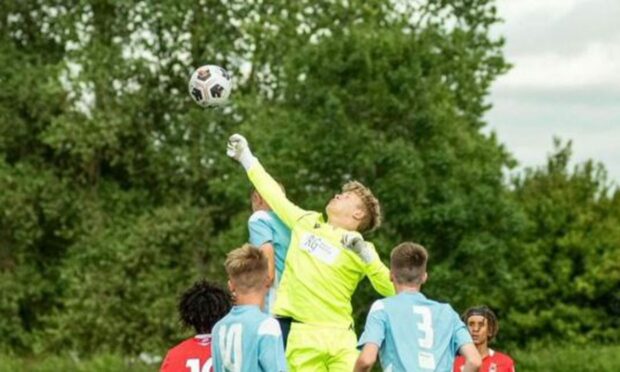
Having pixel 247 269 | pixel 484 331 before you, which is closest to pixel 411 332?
pixel 247 269

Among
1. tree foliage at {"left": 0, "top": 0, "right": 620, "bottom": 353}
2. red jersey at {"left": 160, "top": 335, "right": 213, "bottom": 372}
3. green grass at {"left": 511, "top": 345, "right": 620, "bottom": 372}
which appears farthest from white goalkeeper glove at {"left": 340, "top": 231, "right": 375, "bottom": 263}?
tree foliage at {"left": 0, "top": 0, "right": 620, "bottom": 353}

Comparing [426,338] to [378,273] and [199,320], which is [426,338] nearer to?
[378,273]

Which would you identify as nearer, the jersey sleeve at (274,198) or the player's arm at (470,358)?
the player's arm at (470,358)

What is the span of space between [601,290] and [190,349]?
50.1 meters

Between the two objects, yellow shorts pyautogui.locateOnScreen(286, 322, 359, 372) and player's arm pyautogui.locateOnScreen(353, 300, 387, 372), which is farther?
yellow shorts pyautogui.locateOnScreen(286, 322, 359, 372)

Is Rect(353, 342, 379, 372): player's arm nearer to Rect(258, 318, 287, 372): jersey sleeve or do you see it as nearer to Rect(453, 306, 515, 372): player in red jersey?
Rect(258, 318, 287, 372): jersey sleeve

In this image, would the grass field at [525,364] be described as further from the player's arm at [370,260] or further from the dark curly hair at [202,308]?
the dark curly hair at [202,308]

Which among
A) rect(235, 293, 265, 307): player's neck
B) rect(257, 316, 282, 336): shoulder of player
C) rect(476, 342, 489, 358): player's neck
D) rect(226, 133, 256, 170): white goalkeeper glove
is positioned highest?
rect(226, 133, 256, 170): white goalkeeper glove

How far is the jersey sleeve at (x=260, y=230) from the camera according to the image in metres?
11.6

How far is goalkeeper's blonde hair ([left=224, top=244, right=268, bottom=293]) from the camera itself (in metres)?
8.64

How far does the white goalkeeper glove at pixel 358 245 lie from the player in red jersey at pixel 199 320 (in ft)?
4.33

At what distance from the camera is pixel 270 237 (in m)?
11.7

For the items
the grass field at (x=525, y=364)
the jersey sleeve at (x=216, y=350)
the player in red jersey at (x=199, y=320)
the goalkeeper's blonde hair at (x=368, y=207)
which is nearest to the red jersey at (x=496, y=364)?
the goalkeeper's blonde hair at (x=368, y=207)

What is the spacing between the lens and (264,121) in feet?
146
